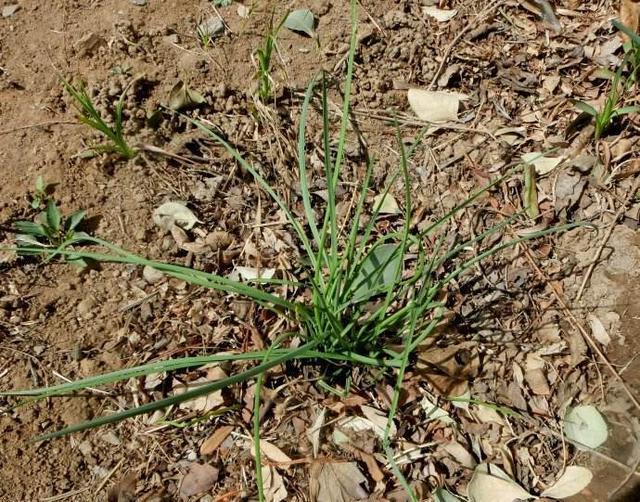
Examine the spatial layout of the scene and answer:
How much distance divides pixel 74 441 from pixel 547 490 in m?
1.15

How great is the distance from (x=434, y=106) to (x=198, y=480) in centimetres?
133

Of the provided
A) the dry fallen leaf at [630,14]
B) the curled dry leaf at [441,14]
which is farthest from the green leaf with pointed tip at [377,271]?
the dry fallen leaf at [630,14]

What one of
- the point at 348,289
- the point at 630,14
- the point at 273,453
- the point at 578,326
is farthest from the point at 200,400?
the point at 630,14

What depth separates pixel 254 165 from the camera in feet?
6.00

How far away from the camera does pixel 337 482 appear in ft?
4.62

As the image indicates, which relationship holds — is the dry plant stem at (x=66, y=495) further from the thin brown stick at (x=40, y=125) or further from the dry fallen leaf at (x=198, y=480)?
the thin brown stick at (x=40, y=125)

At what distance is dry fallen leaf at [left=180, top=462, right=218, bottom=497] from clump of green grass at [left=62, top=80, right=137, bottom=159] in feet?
3.06

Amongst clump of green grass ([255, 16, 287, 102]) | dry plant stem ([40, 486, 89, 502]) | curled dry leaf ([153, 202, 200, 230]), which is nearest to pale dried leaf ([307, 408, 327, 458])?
dry plant stem ([40, 486, 89, 502])

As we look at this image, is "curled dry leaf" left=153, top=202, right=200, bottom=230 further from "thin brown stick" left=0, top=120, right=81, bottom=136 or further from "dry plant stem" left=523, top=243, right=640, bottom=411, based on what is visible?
"dry plant stem" left=523, top=243, right=640, bottom=411

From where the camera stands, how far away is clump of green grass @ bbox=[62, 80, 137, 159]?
1.67 metres

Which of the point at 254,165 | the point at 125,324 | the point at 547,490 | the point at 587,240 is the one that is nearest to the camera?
the point at 547,490

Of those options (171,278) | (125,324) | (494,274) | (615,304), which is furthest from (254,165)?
(615,304)

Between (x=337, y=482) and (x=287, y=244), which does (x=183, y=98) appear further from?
(x=337, y=482)

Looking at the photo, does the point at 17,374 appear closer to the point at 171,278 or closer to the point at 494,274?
the point at 171,278
